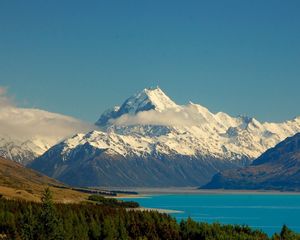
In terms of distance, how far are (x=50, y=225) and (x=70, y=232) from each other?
126 feet

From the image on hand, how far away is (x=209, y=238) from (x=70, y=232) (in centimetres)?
3532

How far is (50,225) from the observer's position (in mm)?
159250

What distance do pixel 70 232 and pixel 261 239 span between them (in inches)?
1885

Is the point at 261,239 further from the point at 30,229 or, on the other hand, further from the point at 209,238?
the point at 30,229

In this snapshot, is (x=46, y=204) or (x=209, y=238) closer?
(x=46, y=204)

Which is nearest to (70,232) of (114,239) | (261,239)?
(114,239)

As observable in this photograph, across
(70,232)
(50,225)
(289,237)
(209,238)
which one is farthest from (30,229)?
(289,237)

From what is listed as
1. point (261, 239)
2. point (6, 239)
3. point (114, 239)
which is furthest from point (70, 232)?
point (261, 239)

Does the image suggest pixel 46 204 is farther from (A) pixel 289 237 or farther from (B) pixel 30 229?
(A) pixel 289 237

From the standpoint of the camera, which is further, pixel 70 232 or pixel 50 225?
pixel 70 232

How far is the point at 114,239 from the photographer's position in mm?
199875

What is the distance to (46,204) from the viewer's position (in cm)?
16262

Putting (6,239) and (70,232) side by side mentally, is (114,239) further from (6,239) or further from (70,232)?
(6,239)

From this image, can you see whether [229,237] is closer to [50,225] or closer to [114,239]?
[114,239]
